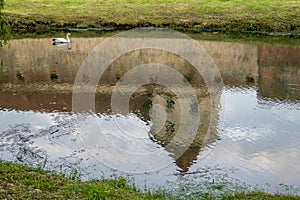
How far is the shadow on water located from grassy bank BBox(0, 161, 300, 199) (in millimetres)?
2852

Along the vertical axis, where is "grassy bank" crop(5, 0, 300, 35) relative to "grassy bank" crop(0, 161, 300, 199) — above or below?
above

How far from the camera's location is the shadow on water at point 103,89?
20.9 metres

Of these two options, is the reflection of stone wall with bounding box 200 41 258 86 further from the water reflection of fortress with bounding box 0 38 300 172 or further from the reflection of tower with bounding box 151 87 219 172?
the reflection of tower with bounding box 151 87 219 172

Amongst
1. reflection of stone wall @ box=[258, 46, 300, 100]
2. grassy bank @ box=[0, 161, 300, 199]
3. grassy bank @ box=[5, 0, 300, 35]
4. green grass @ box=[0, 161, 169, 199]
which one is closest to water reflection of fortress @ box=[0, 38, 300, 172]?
reflection of stone wall @ box=[258, 46, 300, 100]

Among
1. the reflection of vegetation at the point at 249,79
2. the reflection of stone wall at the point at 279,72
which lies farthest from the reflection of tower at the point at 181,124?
the reflection of vegetation at the point at 249,79

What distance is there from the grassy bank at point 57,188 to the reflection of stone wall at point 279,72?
48.6 ft

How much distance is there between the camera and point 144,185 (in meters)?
16.9

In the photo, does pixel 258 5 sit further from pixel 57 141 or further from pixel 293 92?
pixel 57 141

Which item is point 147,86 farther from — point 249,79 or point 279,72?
point 279,72

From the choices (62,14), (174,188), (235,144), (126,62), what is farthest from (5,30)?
(62,14)

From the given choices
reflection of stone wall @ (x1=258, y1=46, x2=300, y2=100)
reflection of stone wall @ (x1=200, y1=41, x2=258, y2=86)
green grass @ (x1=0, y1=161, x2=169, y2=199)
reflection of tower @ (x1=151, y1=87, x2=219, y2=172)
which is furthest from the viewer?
reflection of stone wall @ (x1=200, y1=41, x2=258, y2=86)

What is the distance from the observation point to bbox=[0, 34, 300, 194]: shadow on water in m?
20.9

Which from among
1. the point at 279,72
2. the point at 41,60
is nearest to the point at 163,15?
the point at 41,60

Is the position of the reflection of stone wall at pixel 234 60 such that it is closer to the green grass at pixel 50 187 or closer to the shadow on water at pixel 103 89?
the shadow on water at pixel 103 89
